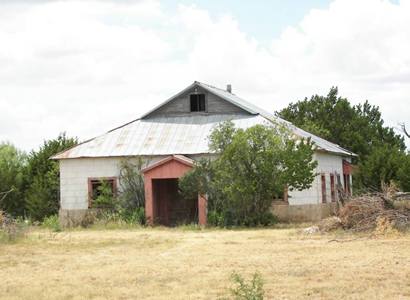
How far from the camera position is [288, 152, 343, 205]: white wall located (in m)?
34.4

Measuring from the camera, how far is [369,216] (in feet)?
79.1

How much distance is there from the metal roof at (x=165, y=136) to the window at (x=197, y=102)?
1.38ft

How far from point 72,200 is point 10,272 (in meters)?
19.2

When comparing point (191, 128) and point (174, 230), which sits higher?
point (191, 128)

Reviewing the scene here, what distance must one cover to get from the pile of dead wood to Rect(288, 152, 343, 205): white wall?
7.66 m

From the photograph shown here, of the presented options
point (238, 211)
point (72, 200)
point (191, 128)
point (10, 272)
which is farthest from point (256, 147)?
point (10, 272)

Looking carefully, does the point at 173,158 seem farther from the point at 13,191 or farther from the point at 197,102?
the point at 13,191

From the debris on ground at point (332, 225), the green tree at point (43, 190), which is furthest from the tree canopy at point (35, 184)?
the debris on ground at point (332, 225)

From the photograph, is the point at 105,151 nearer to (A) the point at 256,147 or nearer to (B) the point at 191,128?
(B) the point at 191,128

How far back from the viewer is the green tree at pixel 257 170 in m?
29.6

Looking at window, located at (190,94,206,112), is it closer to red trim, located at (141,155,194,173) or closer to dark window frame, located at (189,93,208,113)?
dark window frame, located at (189,93,208,113)

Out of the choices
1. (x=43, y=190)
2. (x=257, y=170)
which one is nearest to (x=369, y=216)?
(x=257, y=170)

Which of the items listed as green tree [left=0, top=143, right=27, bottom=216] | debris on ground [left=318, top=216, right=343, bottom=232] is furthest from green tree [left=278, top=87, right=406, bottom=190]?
debris on ground [left=318, top=216, right=343, bottom=232]

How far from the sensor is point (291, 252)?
19141mm
